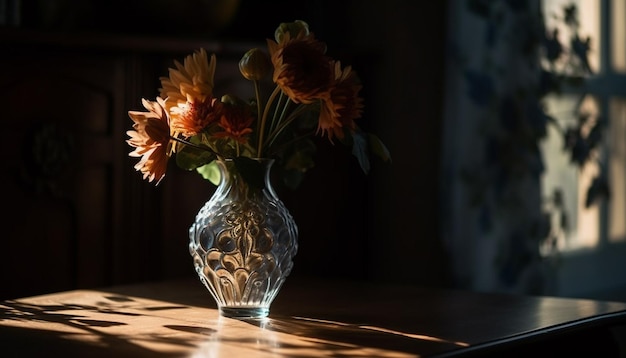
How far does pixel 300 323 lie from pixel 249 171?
0.73 feet

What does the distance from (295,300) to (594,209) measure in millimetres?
1635

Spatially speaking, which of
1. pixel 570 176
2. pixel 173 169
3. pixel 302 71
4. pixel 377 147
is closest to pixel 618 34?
pixel 570 176

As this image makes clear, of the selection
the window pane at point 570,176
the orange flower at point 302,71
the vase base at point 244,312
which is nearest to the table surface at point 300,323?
the vase base at point 244,312

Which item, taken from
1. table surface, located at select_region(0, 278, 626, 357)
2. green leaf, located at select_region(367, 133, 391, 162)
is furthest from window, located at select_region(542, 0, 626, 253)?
green leaf, located at select_region(367, 133, 391, 162)

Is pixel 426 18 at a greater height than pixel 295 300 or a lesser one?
greater

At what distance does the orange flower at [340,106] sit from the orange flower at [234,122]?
0.33ft

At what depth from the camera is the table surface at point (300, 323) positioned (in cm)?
133

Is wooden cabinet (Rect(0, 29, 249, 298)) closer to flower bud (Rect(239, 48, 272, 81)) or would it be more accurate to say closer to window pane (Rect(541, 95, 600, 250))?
flower bud (Rect(239, 48, 272, 81))

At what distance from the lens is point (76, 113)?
89.0 inches

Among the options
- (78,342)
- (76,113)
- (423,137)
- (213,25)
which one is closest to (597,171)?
(423,137)

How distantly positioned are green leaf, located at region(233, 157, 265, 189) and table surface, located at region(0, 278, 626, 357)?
194 millimetres

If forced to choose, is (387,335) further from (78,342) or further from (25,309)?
(25,309)

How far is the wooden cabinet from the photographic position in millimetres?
2160

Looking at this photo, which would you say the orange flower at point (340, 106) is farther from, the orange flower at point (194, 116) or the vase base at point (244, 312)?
the vase base at point (244, 312)
